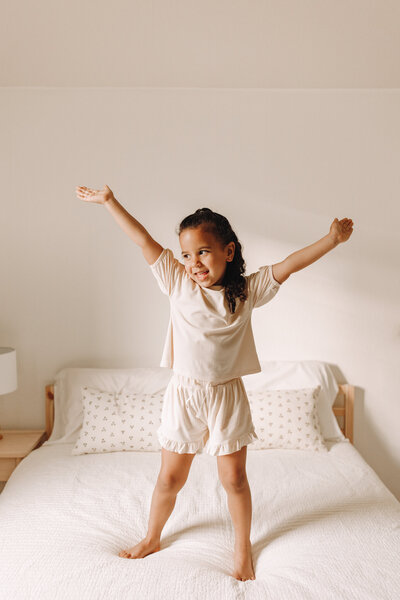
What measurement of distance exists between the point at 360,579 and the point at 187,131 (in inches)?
87.4

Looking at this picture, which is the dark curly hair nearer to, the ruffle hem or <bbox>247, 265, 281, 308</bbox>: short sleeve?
<bbox>247, 265, 281, 308</bbox>: short sleeve

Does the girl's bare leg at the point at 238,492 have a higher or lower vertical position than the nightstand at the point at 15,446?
higher

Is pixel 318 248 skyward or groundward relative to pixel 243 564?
skyward

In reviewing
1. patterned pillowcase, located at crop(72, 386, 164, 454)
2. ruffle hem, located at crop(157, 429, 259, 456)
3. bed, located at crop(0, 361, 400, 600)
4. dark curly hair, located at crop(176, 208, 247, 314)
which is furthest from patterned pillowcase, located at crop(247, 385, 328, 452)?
dark curly hair, located at crop(176, 208, 247, 314)

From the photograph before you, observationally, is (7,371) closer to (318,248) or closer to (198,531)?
(198,531)

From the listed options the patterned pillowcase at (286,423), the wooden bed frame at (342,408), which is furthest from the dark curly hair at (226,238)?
the wooden bed frame at (342,408)

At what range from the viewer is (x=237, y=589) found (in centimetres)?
137

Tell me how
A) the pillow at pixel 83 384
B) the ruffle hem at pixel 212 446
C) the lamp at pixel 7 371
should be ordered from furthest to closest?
the pillow at pixel 83 384 → the lamp at pixel 7 371 → the ruffle hem at pixel 212 446

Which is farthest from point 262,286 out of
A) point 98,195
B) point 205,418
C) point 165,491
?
point 165,491

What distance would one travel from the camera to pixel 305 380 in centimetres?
264

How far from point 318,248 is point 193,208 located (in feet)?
4.17

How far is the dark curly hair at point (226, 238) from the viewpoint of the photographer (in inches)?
60.5

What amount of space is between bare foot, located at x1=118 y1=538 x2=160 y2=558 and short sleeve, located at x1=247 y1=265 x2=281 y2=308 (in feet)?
2.85

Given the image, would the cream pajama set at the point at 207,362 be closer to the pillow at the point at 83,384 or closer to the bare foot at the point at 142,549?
the bare foot at the point at 142,549
